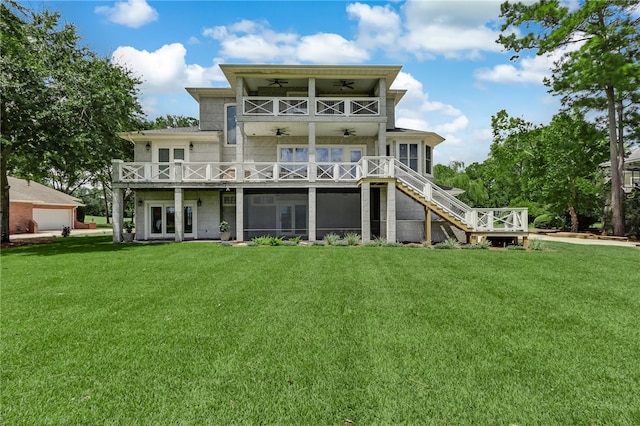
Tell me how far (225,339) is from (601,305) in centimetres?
658

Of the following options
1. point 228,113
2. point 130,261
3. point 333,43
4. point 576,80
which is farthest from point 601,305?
point 576,80

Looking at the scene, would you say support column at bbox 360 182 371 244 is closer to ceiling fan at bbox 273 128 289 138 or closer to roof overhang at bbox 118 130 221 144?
ceiling fan at bbox 273 128 289 138

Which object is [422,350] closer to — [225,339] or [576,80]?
[225,339]

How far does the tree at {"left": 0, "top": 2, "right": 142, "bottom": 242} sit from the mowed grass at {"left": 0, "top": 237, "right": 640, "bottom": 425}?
8.92 m

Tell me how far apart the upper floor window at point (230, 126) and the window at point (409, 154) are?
9843 mm

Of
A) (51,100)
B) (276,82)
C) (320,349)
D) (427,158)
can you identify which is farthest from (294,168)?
(320,349)

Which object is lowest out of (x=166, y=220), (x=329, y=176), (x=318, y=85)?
(x=166, y=220)

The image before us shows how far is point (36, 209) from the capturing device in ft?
106

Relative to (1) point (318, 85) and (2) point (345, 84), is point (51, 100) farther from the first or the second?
(2) point (345, 84)

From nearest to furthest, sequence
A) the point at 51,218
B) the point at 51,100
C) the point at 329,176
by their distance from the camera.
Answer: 1. the point at 51,100
2. the point at 329,176
3. the point at 51,218

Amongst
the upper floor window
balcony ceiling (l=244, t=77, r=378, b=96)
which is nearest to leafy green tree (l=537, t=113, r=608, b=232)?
balcony ceiling (l=244, t=77, r=378, b=96)

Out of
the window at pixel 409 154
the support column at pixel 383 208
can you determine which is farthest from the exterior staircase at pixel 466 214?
the window at pixel 409 154

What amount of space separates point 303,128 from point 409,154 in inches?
249

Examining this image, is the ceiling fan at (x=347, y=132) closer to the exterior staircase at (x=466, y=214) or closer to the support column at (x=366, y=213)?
the exterior staircase at (x=466, y=214)
